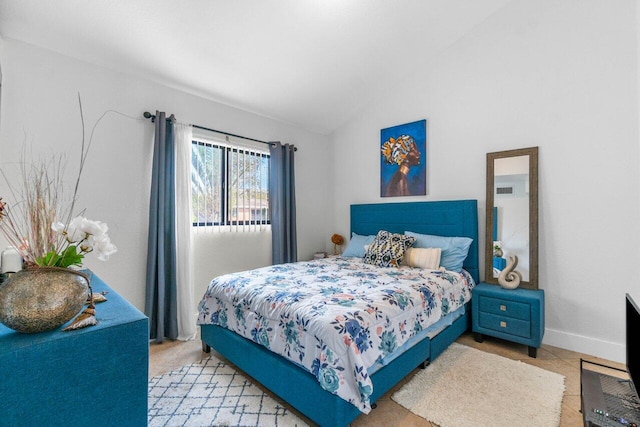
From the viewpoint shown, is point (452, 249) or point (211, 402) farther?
point (452, 249)

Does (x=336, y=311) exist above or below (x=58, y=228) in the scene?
below

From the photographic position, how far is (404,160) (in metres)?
3.81

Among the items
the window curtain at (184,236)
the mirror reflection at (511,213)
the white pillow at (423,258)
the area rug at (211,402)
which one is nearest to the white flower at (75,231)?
the area rug at (211,402)

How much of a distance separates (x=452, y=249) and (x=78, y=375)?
306cm

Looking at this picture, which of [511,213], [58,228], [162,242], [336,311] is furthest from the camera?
[511,213]

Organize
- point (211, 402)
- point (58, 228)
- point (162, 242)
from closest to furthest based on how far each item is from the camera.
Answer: point (58, 228) < point (211, 402) < point (162, 242)

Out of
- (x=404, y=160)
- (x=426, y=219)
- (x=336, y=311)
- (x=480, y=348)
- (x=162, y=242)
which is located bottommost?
(x=480, y=348)

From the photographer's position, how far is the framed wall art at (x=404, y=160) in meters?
3.65

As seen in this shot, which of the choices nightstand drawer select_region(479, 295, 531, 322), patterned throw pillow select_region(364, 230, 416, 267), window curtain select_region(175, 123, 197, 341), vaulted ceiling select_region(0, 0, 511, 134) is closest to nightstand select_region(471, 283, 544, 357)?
nightstand drawer select_region(479, 295, 531, 322)

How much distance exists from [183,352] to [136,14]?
2.77 m

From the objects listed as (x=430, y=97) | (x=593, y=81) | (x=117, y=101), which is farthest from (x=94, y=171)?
(x=593, y=81)

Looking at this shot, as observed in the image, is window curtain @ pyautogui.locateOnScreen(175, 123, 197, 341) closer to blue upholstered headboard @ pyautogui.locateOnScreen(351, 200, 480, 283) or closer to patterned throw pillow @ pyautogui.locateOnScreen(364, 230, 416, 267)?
patterned throw pillow @ pyautogui.locateOnScreen(364, 230, 416, 267)

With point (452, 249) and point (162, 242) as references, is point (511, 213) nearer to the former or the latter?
point (452, 249)

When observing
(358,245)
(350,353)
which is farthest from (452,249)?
(350,353)
